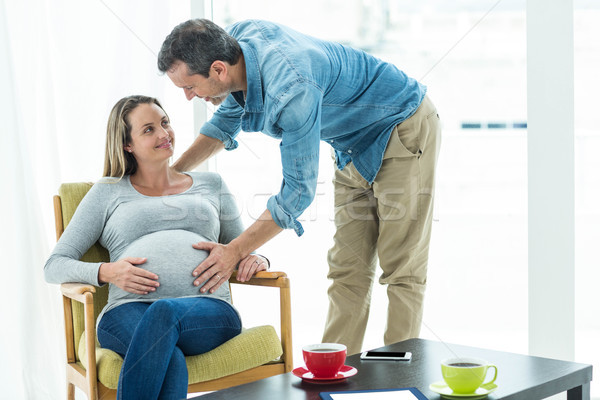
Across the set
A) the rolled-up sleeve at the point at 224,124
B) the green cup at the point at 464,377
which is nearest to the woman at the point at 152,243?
the rolled-up sleeve at the point at 224,124

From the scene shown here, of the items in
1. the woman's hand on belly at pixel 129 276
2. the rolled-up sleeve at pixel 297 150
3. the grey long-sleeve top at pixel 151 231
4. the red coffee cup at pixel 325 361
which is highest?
the rolled-up sleeve at pixel 297 150

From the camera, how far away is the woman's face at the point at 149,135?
197cm

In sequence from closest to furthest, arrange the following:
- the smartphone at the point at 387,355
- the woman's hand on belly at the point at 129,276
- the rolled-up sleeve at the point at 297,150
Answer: the smartphone at the point at 387,355 < the rolled-up sleeve at the point at 297,150 < the woman's hand on belly at the point at 129,276

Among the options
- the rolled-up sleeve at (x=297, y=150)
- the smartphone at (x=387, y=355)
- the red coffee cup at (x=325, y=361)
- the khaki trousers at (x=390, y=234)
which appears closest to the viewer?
the red coffee cup at (x=325, y=361)

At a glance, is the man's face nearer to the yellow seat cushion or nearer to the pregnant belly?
the pregnant belly

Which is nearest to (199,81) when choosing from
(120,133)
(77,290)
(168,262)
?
(120,133)

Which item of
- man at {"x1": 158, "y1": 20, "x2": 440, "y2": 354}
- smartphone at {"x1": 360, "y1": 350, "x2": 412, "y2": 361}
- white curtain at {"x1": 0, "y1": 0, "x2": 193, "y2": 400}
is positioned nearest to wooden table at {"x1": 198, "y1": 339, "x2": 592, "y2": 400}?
smartphone at {"x1": 360, "y1": 350, "x2": 412, "y2": 361}

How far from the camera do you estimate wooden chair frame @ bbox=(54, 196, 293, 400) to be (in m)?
1.63

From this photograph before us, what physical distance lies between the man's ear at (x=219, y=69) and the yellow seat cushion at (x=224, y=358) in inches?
29.0

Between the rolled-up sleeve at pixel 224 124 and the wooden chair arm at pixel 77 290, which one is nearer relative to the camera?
the wooden chair arm at pixel 77 290

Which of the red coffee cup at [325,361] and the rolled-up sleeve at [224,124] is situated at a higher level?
the rolled-up sleeve at [224,124]

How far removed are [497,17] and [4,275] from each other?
84.7 inches

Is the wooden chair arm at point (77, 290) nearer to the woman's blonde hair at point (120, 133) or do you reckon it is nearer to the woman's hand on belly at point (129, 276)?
the woman's hand on belly at point (129, 276)

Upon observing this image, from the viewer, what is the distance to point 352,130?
1929mm
